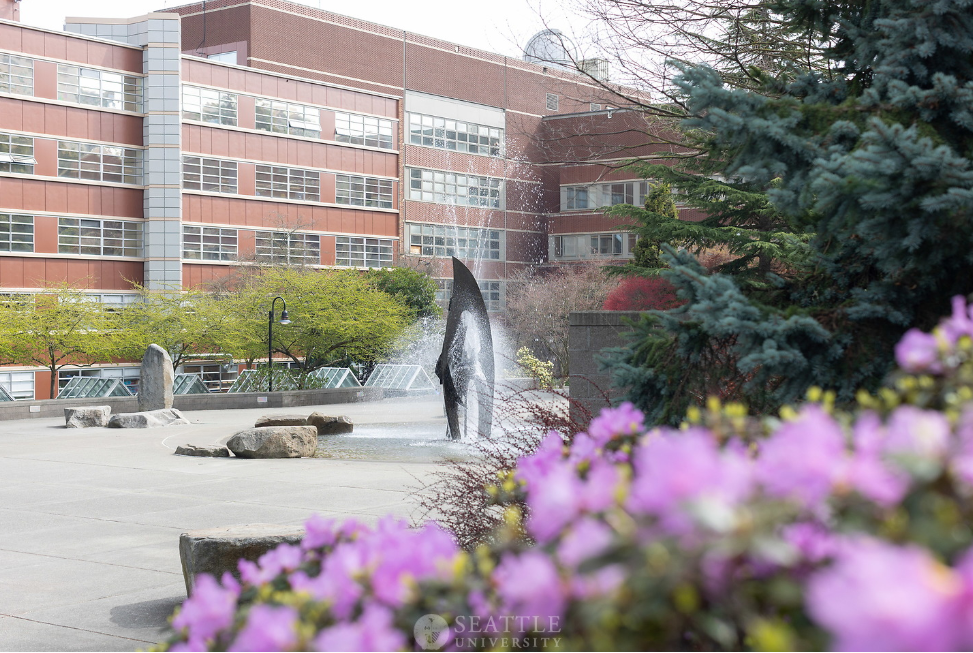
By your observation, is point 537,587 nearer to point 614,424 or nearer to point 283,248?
point 614,424

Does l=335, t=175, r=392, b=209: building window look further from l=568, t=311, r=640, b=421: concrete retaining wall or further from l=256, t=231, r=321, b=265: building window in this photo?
l=568, t=311, r=640, b=421: concrete retaining wall

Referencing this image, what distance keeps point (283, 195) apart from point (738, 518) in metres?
53.7

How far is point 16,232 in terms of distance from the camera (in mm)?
44312

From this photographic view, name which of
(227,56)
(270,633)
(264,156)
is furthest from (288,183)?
(270,633)

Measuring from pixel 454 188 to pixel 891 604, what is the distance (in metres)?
63.7

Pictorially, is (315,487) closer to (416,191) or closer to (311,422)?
(311,422)

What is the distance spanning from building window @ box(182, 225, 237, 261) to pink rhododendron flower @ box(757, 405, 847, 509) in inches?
1968

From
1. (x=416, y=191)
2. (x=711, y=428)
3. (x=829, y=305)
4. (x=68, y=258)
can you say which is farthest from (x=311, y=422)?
(x=416, y=191)

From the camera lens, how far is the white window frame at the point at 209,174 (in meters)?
48.8

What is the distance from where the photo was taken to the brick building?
4503 centimetres

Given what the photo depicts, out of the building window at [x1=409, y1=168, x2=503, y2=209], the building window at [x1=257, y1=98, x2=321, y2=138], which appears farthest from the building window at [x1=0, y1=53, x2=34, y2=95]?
the building window at [x1=409, y1=168, x2=503, y2=209]

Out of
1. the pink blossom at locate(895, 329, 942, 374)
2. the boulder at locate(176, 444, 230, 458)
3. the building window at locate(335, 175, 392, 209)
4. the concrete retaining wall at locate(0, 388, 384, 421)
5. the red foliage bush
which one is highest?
the building window at locate(335, 175, 392, 209)

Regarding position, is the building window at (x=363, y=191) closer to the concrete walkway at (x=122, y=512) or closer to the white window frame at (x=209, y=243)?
the white window frame at (x=209, y=243)

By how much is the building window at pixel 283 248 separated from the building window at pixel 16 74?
13.1m
